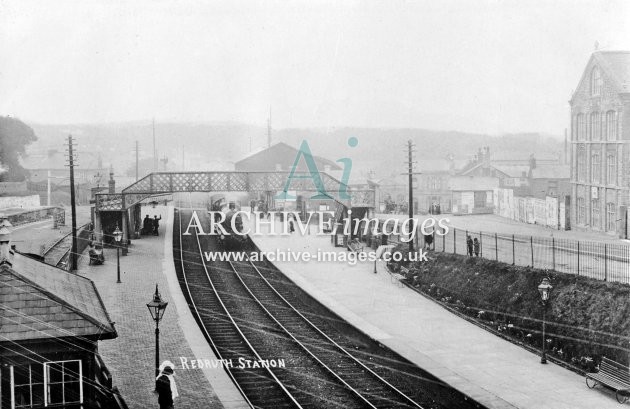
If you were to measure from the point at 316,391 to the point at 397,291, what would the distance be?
369 inches

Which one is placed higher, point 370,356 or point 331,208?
point 331,208

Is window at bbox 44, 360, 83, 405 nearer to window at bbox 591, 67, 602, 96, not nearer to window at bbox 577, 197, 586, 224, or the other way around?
window at bbox 591, 67, 602, 96

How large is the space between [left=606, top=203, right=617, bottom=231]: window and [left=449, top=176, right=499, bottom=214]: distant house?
57.4 ft

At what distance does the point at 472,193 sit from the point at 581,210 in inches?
761

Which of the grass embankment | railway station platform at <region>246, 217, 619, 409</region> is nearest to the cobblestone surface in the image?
railway station platform at <region>246, 217, 619, 409</region>

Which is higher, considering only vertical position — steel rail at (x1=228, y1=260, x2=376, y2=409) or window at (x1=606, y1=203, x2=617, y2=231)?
window at (x1=606, y1=203, x2=617, y2=231)

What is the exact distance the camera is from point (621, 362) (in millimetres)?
14164

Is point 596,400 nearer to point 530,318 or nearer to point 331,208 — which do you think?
point 530,318

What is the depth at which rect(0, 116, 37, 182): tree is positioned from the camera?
64.3ft

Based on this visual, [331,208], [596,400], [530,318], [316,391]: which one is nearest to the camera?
[596,400]

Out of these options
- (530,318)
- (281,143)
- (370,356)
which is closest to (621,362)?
(530,318)

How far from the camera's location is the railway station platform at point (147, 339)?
1312cm

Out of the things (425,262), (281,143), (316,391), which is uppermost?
(281,143)

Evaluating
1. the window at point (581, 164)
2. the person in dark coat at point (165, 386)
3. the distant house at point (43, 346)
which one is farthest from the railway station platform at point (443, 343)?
the window at point (581, 164)
